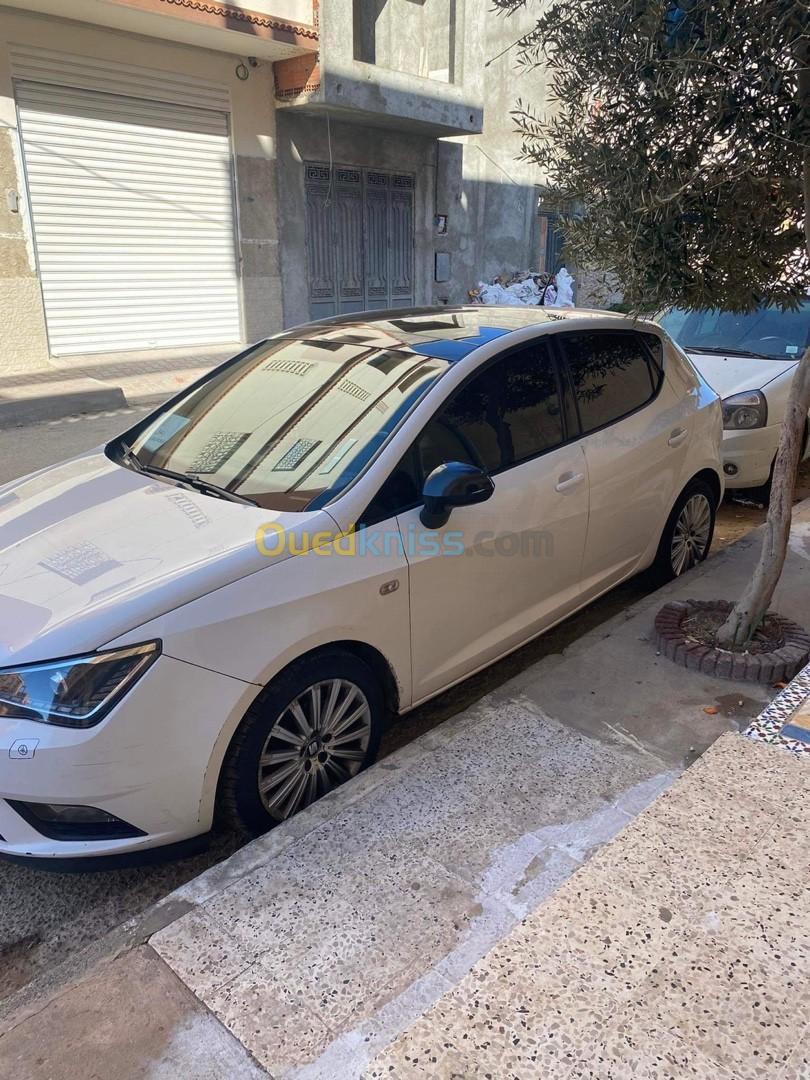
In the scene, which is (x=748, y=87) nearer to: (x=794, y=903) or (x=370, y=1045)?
(x=794, y=903)

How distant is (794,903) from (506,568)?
5.89 ft

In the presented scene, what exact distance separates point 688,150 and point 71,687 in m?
2.81

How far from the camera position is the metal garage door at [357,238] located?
1368 centimetres

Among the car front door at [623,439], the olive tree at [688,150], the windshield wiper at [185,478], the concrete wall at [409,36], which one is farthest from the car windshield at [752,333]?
the concrete wall at [409,36]

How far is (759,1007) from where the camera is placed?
1.73m

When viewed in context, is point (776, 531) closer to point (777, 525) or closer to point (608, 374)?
point (777, 525)

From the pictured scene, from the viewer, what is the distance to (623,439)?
419cm

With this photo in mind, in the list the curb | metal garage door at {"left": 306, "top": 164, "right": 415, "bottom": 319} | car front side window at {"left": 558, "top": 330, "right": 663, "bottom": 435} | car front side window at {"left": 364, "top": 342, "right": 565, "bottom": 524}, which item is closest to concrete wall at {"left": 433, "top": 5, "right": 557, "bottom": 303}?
metal garage door at {"left": 306, "top": 164, "right": 415, "bottom": 319}

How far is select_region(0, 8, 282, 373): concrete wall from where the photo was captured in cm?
992

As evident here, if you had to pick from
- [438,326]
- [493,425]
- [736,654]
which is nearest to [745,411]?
[736,654]

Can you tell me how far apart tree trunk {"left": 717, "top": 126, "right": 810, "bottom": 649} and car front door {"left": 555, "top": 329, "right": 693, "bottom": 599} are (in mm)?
644

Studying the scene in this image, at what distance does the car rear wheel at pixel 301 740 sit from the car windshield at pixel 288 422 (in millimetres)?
607

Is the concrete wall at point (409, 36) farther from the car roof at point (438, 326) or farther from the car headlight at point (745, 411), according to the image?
the car roof at point (438, 326)

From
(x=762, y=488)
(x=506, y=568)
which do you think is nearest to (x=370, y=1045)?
(x=506, y=568)
